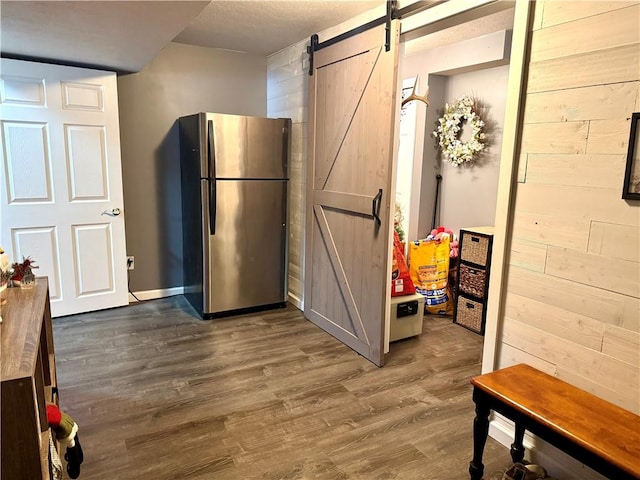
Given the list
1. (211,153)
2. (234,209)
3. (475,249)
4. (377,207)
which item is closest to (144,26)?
(211,153)

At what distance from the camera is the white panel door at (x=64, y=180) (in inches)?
125

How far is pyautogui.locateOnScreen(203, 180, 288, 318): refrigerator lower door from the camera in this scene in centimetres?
356

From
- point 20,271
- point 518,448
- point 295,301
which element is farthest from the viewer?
point 295,301

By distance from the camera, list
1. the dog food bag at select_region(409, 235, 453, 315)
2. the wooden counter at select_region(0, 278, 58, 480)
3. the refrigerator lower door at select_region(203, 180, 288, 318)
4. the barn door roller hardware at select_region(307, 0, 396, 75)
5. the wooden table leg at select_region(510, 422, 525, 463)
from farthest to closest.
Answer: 1. the dog food bag at select_region(409, 235, 453, 315)
2. the refrigerator lower door at select_region(203, 180, 288, 318)
3. the barn door roller hardware at select_region(307, 0, 396, 75)
4. the wooden table leg at select_region(510, 422, 525, 463)
5. the wooden counter at select_region(0, 278, 58, 480)

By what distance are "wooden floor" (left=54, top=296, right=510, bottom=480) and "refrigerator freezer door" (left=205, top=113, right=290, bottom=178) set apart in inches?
50.4

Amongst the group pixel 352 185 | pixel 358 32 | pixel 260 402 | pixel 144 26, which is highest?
pixel 358 32

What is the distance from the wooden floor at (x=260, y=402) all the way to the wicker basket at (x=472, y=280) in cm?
33

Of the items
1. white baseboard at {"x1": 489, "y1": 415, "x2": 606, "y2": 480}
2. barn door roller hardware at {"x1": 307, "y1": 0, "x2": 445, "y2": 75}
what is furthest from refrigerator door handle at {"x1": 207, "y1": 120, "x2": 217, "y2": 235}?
white baseboard at {"x1": 489, "y1": 415, "x2": 606, "y2": 480}

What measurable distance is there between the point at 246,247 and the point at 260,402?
1557 millimetres

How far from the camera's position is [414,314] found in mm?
3266

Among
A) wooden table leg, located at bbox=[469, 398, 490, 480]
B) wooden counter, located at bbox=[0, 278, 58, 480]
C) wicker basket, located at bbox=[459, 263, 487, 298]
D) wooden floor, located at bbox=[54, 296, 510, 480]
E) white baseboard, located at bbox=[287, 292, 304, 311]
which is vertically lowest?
wooden floor, located at bbox=[54, 296, 510, 480]

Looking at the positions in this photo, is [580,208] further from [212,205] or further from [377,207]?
[212,205]

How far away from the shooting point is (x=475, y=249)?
11.4 ft

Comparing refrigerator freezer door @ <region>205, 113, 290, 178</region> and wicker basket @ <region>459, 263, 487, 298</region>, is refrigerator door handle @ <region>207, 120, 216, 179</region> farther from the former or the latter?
wicker basket @ <region>459, 263, 487, 298</region>
